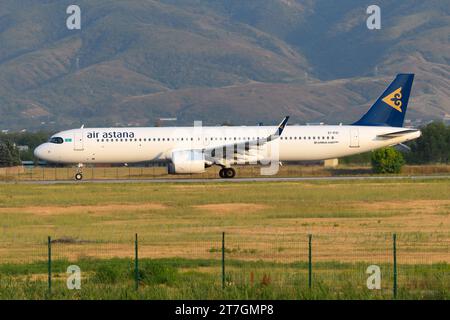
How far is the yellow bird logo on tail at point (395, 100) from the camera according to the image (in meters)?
75.4

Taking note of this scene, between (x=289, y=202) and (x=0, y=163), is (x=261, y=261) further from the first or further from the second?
(x=0, y=163)

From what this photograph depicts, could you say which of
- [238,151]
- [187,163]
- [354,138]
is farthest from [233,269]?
[354,138]

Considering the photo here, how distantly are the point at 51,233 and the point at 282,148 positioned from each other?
31803mm

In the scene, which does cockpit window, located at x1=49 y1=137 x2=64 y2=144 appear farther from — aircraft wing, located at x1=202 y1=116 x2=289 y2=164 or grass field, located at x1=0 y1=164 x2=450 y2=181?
aircraft wing, located at x1=202 y1=116 x2=289 y2=164

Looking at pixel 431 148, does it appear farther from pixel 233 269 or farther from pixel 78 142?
pixel 233 269

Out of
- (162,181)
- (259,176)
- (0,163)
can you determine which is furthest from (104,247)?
(0,163)

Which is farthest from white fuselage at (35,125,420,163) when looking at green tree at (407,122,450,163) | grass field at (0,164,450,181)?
green tree at (407,122,450,163)

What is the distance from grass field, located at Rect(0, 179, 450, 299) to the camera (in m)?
28.7

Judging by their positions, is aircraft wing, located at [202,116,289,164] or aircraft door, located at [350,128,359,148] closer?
aircraft wing, located at [202,116,289,164]

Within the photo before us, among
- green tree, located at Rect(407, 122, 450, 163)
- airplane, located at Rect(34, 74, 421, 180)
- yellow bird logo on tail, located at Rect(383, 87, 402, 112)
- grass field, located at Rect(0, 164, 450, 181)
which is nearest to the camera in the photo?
airplane, located at Rect(34, 74, 421, 180)

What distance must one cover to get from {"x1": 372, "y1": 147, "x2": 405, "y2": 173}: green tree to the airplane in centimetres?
825

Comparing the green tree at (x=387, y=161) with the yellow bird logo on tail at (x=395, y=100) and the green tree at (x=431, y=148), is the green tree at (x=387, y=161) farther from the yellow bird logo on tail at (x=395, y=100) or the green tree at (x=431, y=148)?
the green tree at (x=431, y=148)

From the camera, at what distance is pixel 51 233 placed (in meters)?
42.9

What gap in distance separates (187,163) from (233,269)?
36.2 m
